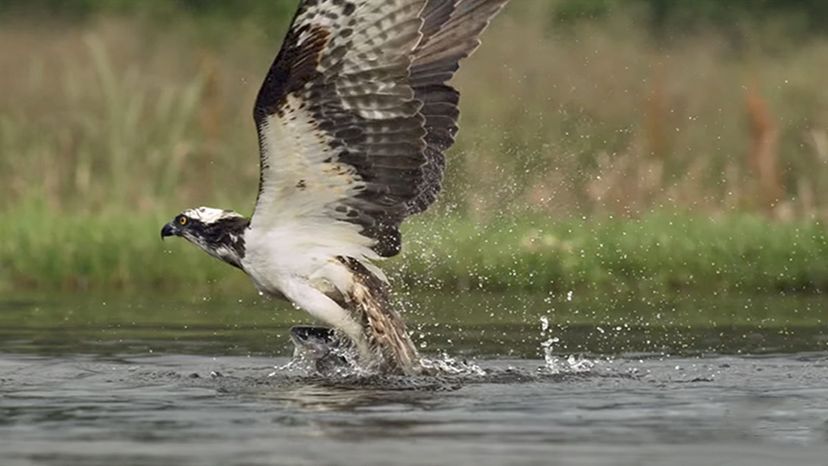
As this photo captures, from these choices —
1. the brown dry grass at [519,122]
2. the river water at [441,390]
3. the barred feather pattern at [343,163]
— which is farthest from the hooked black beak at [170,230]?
the brown dry grass at [519,122]

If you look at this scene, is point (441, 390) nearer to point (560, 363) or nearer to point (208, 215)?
point (560, 363)

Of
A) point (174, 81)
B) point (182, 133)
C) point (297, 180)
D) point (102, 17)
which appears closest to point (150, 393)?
point (297, 180)

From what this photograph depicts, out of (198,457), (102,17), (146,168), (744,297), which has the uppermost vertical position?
(102,17)

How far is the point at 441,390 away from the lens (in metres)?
9.52

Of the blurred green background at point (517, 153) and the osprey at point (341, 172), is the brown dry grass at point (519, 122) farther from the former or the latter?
the osprey at point (341, 172)

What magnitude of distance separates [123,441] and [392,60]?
7.54 ft

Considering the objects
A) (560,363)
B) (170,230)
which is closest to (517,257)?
(560,363)

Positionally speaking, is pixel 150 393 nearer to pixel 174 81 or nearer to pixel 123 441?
pixel 123 441

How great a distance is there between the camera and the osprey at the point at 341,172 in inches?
369

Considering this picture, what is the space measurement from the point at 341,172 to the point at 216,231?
664 mm

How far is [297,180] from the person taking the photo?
974cm

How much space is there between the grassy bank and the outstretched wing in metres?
3.97

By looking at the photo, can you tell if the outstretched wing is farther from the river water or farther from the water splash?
the water splash

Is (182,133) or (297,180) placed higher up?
(182,133)
